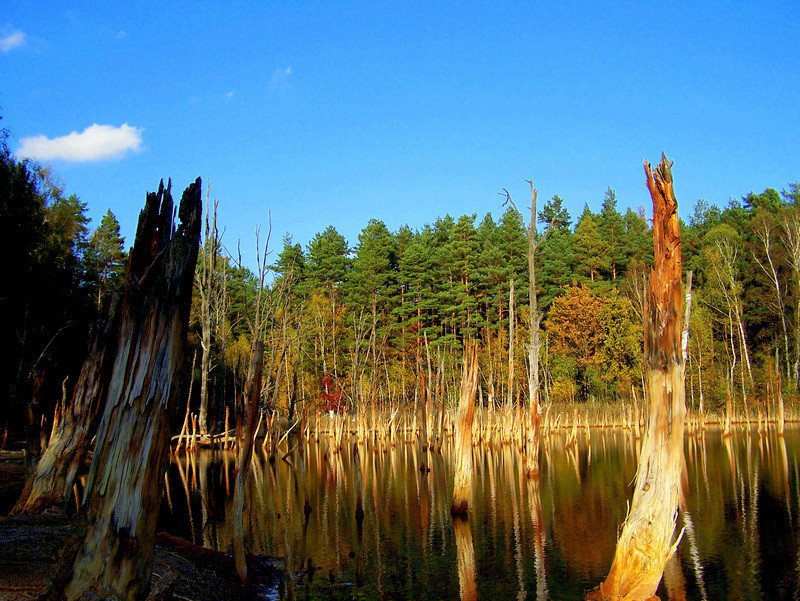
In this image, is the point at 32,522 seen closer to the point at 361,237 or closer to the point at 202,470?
the point at 202,470

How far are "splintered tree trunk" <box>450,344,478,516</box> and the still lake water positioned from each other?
1.66 feet

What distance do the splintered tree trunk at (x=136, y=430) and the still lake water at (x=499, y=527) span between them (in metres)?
3.30

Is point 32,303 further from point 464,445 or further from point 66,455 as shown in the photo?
point 464,445

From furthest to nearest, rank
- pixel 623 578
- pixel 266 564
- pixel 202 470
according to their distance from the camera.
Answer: pixel 202 470, pixel 266 564, pixel 623 578

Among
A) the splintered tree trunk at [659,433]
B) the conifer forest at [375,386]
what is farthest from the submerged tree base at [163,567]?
the splintered tree trunk at [659,433]

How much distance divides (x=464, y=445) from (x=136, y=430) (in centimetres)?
930

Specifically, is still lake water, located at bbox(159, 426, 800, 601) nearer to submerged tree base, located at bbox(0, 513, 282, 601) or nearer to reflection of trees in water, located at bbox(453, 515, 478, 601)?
reflection of trees in water, located at bbox(453, 515, 478, 601)

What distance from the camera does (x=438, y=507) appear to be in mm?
15000

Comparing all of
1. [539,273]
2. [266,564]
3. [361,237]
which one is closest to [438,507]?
[266,564]

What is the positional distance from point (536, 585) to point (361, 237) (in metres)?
50.5

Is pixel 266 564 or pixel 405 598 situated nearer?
pixel 405 598

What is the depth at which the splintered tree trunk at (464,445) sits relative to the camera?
520 inches

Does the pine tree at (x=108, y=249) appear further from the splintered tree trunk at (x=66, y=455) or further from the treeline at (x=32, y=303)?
the splintered tree trunk at (x=66, y=455)

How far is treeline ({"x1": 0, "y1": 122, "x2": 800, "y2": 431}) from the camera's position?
3797 centimetres
